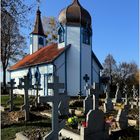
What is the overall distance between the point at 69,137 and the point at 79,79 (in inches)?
790

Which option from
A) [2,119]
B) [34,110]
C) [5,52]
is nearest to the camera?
[2,119]

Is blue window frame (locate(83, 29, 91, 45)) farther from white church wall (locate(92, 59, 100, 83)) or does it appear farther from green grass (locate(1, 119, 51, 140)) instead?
green grass (locate(1, 119, 51, 140))

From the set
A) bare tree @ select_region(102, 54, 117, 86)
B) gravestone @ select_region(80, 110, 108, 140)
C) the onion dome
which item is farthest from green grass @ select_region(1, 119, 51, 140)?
bare tree @ select_region(102, 54, 117, 86)

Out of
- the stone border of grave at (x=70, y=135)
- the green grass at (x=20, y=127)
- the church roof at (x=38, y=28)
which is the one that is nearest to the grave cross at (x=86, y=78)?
the church roof at (x=38, y=28)

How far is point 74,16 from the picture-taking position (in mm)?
29906

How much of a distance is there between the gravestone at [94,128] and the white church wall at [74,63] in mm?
20280

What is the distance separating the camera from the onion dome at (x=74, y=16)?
29.8 meters

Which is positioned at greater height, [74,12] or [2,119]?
[74,12]

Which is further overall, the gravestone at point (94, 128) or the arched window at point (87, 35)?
the arched window at point (87, 35)

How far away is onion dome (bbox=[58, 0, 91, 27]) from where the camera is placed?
2983 centimetres

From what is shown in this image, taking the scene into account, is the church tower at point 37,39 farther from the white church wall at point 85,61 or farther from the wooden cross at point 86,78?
the wooden cross at point 86,78

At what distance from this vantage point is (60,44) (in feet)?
102

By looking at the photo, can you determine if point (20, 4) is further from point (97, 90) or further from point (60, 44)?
point (60, 44)

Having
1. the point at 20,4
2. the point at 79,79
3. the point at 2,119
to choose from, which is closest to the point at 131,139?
the point at 2,119
